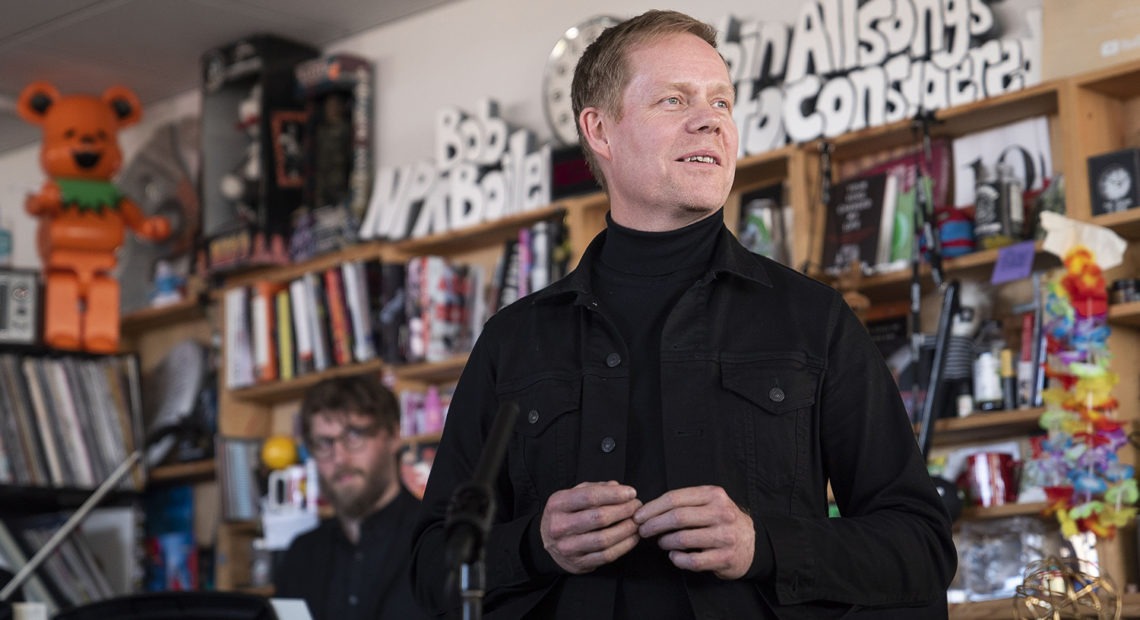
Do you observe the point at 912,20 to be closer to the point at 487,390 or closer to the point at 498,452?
the point at 487,390

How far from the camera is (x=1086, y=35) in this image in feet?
10.9

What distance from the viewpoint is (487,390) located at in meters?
1.68

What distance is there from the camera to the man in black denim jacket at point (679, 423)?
4.64ft

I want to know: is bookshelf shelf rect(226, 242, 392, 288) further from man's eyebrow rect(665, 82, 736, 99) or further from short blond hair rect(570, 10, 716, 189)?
man's eyebrow rect(665, 82, 736, 99)

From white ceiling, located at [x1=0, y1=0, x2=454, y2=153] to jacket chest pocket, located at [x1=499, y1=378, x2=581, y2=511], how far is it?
340 centimetres

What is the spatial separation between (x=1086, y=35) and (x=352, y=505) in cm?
207

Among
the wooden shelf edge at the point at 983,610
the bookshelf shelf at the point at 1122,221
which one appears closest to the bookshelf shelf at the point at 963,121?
the bookshelf shelf at the point at 1122,221

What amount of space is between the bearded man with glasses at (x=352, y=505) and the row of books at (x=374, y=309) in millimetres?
430

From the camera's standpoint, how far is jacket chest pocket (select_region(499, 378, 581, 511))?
1581 mm

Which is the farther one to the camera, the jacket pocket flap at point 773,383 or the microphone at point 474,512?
the jacket pocket flap at point 773,383

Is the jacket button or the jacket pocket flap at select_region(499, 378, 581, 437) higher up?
the jacket pocket flap at select_region(499, 378, 581, 437)

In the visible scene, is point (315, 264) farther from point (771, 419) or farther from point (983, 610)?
point (771, 419)

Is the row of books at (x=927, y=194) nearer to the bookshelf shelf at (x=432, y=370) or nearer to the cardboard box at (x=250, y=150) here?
the bookshelf shelf at (x=432, y=370)

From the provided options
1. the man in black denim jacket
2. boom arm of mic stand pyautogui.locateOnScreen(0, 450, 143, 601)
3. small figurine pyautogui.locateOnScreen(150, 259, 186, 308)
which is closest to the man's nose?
the man in black denim jacket
